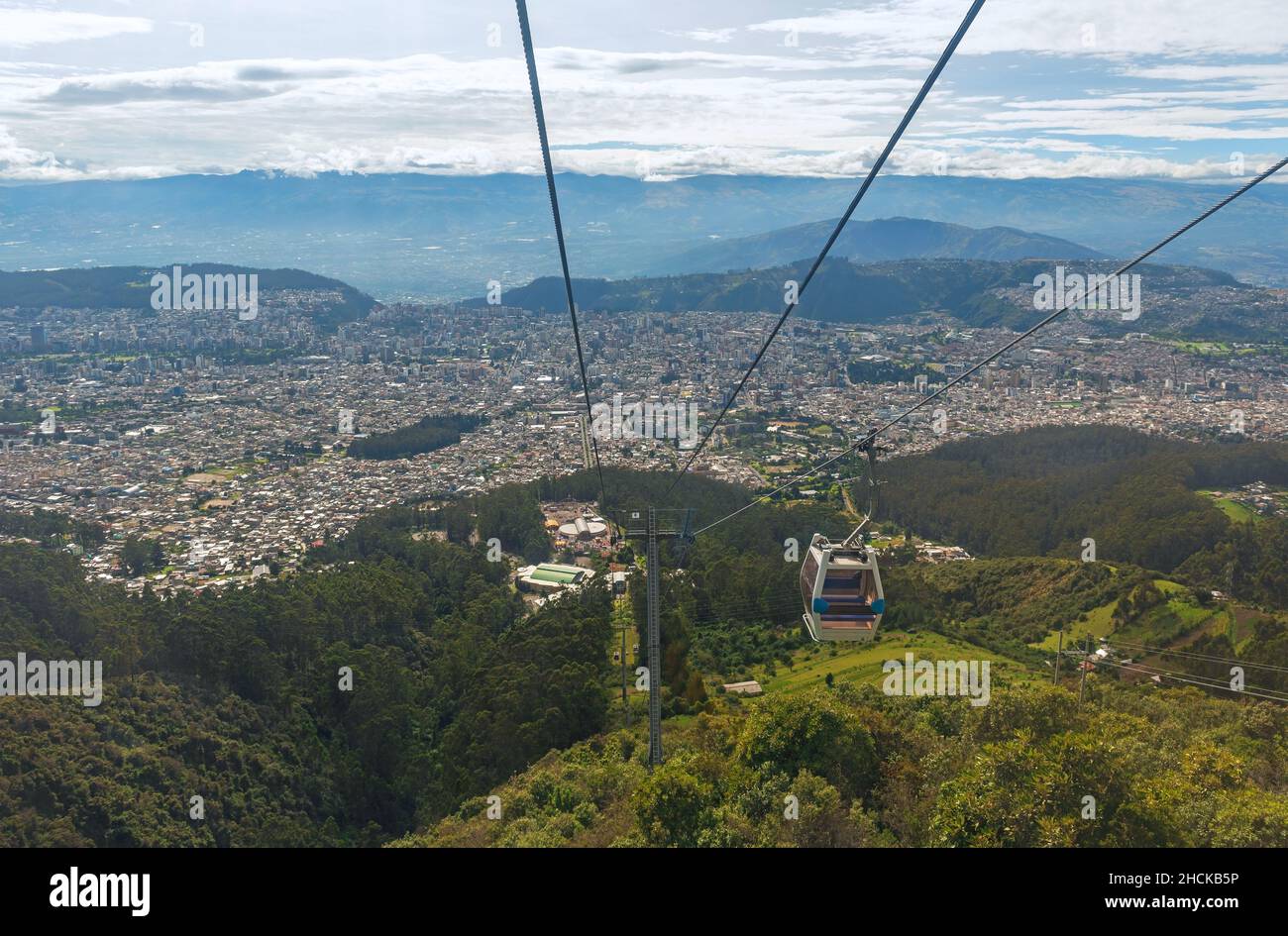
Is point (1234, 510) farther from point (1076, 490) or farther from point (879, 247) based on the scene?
point (879, 247)

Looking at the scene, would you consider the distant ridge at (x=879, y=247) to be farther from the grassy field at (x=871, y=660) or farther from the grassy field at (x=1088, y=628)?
the grassy field at (x=871, y=660)

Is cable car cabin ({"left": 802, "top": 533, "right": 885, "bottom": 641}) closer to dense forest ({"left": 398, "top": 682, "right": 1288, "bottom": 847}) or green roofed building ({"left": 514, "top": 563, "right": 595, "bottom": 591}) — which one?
dense forest ({"left": 398, "top": 682, "right": 1288, "bottom": 847})

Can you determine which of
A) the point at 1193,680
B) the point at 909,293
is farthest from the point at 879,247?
the point at 1193,680

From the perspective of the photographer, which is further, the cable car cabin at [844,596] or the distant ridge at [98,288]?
the distant ridge at [98,288]

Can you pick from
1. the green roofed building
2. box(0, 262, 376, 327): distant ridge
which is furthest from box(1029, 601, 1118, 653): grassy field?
box(0, 262, 376, 327): distant ridge

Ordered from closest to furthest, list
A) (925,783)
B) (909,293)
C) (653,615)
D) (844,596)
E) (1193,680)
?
(844,596), (925,783), (653,615), (1193,680), (909,293)

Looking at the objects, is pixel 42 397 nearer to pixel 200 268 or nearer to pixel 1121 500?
pixel 200 268

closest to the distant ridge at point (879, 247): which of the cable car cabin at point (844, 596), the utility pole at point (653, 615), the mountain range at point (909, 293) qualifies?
the mountain range at point (909, 293)

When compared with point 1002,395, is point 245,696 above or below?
below
